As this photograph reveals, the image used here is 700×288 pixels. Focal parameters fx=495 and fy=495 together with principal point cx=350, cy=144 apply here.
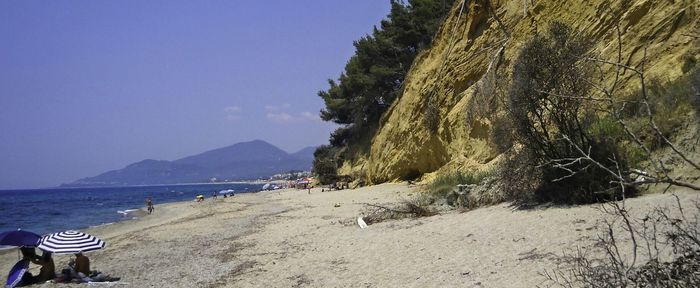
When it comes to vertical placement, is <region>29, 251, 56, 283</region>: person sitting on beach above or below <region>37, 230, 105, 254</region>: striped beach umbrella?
below

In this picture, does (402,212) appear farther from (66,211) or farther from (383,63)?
(66,211)

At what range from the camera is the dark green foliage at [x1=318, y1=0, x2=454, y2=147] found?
32.3m

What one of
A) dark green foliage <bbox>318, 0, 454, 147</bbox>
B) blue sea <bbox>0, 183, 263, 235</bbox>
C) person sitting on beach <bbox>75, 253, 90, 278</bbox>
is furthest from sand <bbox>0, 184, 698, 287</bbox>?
dark green foliage <bbox>318, 0, 454, 147</bbox>

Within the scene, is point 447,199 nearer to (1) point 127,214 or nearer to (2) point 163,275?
(2) point 163,275

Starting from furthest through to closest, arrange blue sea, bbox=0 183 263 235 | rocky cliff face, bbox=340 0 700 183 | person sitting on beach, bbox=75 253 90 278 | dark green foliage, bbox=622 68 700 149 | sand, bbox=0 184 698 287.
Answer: blue sea, bbox=0 183 263 235, rocky cliff face, bbox=340 0 700 183, person sitting on beach, bbox=75 253 90 278, dark green foliage, bbox=622 68 700 149, sand, bbox=0 184 698 287

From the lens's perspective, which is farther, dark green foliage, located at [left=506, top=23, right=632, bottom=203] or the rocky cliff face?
the rocky cliff face

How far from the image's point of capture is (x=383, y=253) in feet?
28.0

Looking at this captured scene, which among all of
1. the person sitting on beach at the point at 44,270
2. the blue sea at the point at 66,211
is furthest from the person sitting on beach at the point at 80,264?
the blue sea at the point at 66,211

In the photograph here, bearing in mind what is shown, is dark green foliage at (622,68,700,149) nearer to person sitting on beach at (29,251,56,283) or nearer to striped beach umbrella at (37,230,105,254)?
striped beach umbrella at (37,230,105,254)

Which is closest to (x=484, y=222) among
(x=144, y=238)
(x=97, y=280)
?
(x=97, y=280)

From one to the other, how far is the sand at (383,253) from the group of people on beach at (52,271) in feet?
0.97

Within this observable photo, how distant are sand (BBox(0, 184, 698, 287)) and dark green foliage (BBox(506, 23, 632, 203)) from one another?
2.43 ft

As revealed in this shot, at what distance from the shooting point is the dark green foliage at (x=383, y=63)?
32.3m

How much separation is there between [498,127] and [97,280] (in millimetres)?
9361
